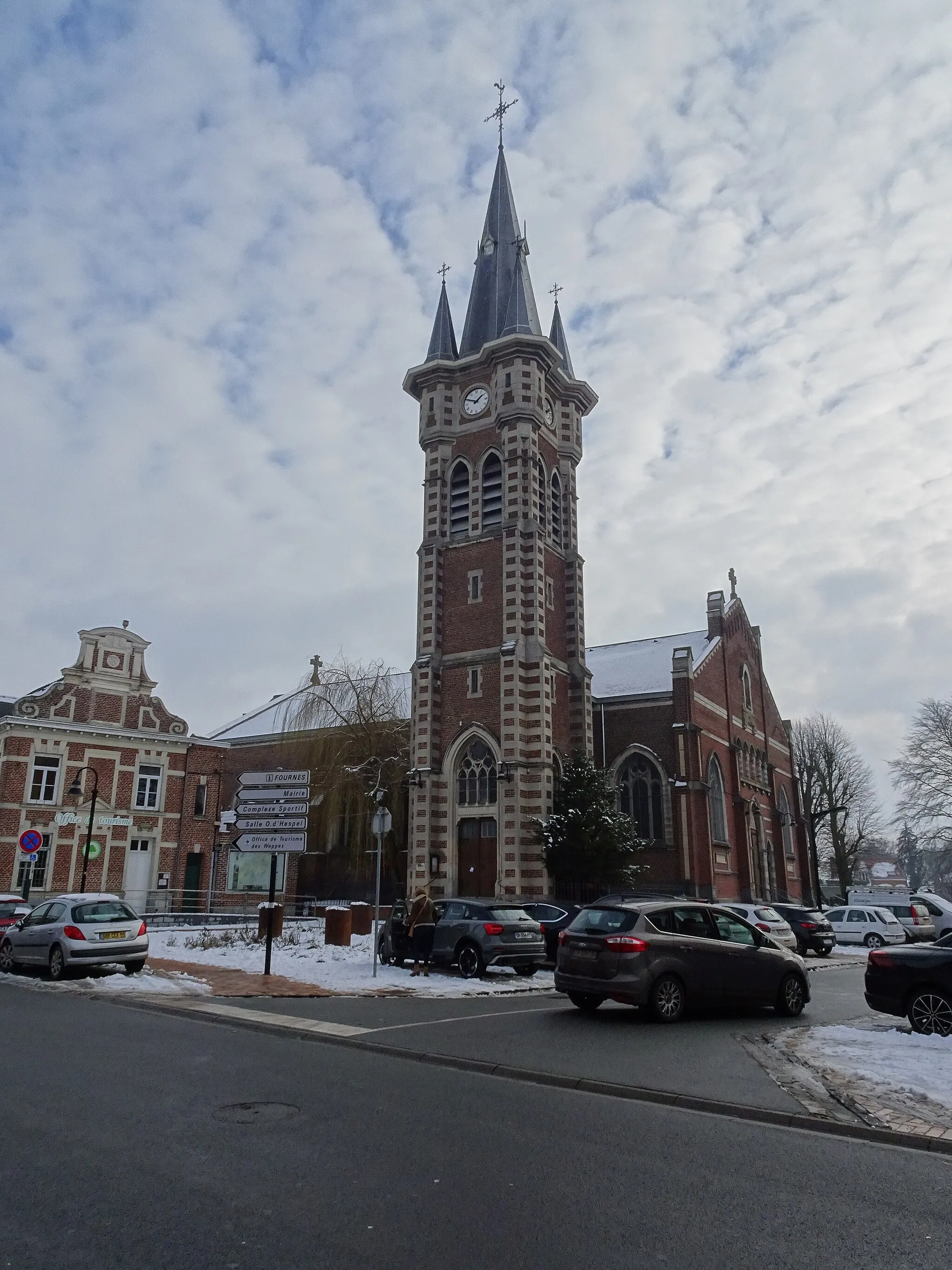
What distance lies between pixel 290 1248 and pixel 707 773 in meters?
36.0

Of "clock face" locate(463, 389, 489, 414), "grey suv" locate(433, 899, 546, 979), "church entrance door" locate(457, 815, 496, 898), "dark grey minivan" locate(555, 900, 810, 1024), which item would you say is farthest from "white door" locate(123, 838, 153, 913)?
"dark grey minivan" locate(555, 900, 810, 1024)

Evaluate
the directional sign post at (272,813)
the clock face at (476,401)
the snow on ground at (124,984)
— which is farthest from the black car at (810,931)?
the clock face at (476,401)

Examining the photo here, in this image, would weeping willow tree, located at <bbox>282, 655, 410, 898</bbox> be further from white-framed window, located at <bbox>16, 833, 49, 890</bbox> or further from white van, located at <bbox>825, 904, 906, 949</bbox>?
white van, located at <bbox>825, 904, 906, 949</bbox>

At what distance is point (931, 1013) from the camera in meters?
11.5

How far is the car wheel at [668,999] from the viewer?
12.4 metres

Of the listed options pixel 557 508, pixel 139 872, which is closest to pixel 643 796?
pixel 557 508

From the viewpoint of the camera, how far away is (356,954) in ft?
70.0

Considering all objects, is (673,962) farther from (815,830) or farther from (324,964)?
(815,830)

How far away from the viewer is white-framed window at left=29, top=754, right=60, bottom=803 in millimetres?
38188

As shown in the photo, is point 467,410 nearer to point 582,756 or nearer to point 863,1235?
point 582,756

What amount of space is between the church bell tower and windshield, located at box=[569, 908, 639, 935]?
1916cm

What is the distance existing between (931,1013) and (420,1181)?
8.48m

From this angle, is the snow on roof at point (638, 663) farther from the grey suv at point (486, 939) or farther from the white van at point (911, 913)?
the grey suv at point (486, 939)

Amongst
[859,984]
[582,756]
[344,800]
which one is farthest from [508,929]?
[344,800]
